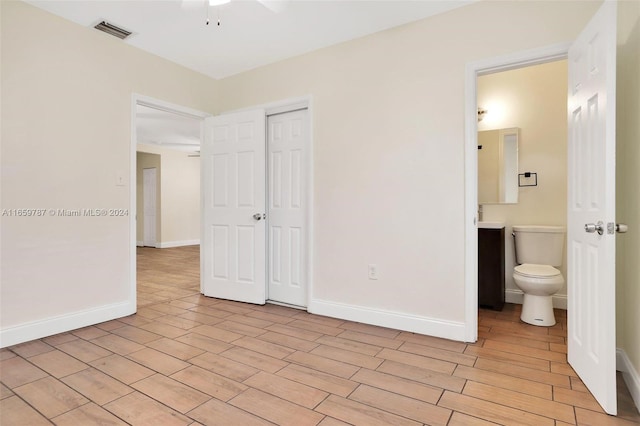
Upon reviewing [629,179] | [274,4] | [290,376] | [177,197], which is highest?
[274,4]

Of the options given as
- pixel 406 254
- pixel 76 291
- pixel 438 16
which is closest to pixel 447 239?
pixel 406 254

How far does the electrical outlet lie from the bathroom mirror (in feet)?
5.30

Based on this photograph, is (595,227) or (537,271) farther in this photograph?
(537,271)

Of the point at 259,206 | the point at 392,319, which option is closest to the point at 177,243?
the point at 259,206

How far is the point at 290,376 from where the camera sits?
199 centimetres

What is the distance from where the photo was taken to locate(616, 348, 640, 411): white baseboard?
5.59 feet

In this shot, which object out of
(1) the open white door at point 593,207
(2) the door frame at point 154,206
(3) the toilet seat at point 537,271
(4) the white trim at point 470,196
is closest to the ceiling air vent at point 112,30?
(4) the white trim at point 470,196

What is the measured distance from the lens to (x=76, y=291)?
2828 mm

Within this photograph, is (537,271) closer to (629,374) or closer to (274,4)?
(629,374)

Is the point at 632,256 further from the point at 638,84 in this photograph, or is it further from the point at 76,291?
the point at 76,291

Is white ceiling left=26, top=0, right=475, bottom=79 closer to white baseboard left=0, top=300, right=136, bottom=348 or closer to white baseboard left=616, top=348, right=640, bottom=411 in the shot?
white baseboard left=0, top=300, right=136, bottom=348

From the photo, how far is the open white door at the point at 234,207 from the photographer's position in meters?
3.53

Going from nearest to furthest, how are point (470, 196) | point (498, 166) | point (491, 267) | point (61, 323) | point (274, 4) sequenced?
point (274, 4), point (470, 196), point (61, 323), point (491, 267), point (498, 166)

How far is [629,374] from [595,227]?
0.90m
